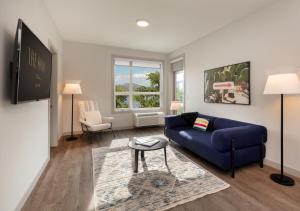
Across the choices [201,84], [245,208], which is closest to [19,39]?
[245,208]

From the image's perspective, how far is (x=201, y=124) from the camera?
351cm

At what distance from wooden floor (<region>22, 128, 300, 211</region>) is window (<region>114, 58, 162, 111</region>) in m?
2.82

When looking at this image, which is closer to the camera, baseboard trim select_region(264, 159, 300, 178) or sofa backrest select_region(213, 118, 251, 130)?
baseboard trim select_region(264, 159, 300, 178)

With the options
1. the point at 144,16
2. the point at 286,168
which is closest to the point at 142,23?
the point at 144,16

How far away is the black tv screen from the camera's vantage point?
1.38 m

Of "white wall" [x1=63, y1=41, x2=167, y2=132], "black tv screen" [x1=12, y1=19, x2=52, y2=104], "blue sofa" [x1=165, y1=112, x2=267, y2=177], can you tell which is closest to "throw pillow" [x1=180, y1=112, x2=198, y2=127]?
"blue sofa" [x1=165, y1=112, x2=267, y2=177]

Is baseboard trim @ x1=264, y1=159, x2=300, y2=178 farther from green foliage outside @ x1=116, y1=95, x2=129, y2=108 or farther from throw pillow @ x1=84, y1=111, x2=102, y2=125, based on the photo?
green foliage outside @ x1=116, y1=95, x2=129, y2=108

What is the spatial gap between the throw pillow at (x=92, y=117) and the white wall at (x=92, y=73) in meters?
0.50

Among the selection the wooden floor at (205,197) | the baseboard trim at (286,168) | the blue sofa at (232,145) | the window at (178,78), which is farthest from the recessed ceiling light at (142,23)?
the baseboard trim at (286,168)

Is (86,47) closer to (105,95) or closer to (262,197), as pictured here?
(105,95)

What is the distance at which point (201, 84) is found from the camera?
162 inches

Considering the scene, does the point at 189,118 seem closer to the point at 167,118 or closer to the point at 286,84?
the point at 167,118

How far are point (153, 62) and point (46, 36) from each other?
3.46 metres

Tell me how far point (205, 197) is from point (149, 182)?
71 centimetres
